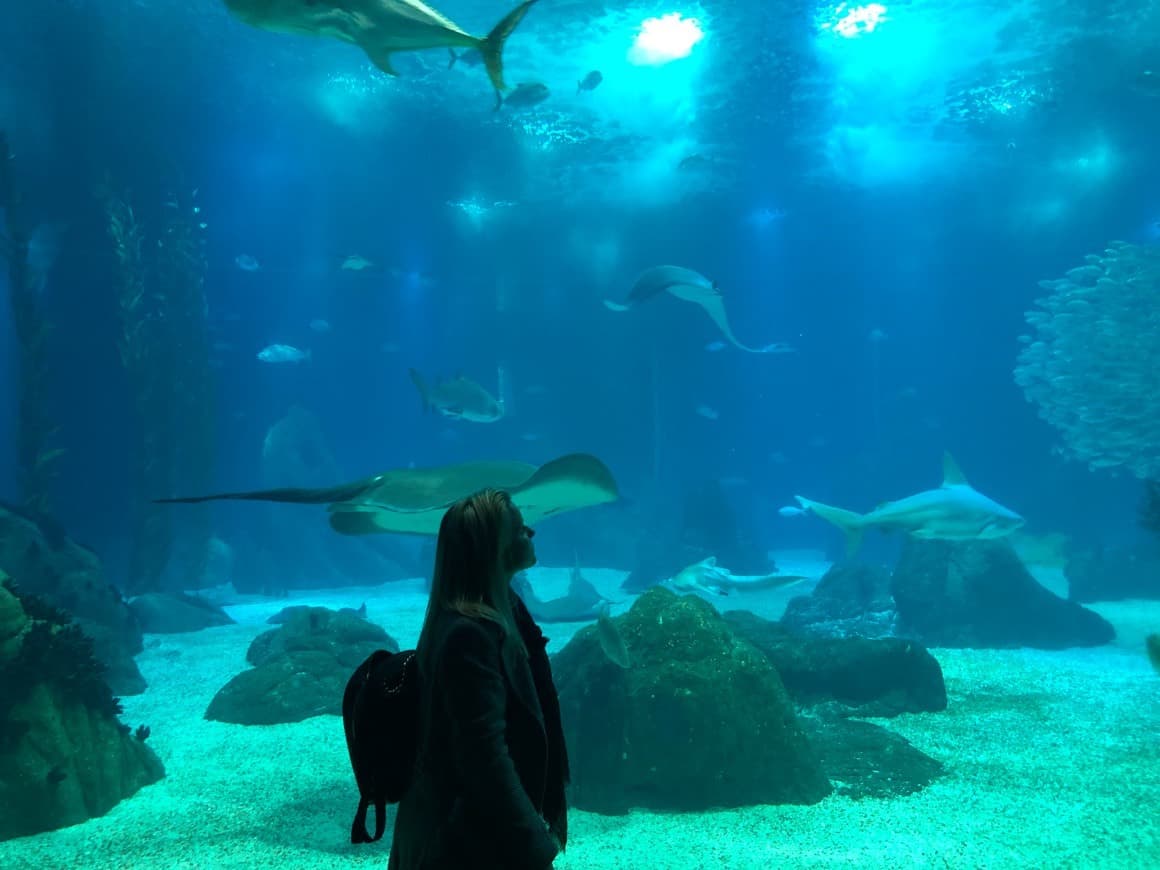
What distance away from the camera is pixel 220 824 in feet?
13.2

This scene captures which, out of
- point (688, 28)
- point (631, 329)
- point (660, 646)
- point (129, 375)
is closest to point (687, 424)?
point (631, 329)

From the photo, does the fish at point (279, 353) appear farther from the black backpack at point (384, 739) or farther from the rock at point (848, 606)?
the black backpack at point (384, 739)

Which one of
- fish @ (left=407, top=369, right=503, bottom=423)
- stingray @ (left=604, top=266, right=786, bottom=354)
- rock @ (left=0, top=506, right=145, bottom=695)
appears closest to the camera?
rock @ (left=0, top=506, right=145, bottom=695)

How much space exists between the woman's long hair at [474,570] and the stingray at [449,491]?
158 centimetres

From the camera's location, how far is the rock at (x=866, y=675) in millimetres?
6102

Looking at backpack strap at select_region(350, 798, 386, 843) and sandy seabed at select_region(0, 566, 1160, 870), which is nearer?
backpack strap at select_region(350, 798, 386, 843)

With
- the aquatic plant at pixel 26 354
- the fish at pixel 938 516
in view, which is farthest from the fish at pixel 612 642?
the aquatic plant at pixel 26 354

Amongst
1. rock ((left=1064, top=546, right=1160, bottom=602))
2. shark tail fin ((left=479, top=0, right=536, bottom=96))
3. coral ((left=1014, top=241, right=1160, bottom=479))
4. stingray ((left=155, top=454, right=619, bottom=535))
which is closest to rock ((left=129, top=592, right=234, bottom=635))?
stingray ((left=155, top=454, right=619, bottom=535))

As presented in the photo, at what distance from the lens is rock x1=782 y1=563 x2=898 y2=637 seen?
9805mm

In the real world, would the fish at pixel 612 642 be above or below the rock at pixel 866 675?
above

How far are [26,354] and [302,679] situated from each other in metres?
9.33

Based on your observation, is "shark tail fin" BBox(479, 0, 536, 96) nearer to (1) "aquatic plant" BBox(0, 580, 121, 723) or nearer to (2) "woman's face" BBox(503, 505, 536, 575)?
(2) "woman's face" BBox(503, 505, 536, 575)

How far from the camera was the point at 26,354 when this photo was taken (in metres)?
11.8

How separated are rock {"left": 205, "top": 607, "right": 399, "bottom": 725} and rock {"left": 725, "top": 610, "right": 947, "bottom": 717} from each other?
3.68 m
